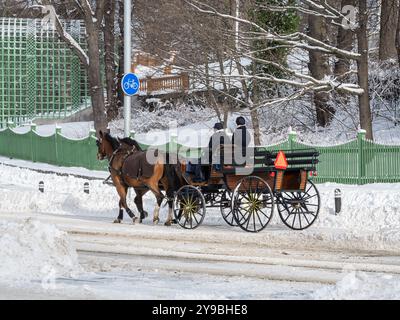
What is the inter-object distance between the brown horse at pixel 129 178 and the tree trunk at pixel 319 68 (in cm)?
1459

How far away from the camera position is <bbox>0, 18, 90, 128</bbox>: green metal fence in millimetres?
52719

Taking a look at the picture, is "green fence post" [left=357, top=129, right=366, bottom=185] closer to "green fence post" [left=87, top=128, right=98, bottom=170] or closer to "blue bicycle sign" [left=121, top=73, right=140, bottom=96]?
"blue bicycle sign" [left=121, top=73, right=140, bottom=96]

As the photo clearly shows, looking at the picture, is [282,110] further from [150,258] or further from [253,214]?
[150,258]

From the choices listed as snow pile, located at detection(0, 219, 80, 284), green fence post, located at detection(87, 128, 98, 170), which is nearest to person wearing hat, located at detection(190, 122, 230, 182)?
snow pile, located at detection(0, 219, 80, 284)

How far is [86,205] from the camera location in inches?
1053

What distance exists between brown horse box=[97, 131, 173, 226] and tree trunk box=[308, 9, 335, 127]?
1459cm

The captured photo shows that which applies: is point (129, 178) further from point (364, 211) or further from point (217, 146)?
point (364, 211)

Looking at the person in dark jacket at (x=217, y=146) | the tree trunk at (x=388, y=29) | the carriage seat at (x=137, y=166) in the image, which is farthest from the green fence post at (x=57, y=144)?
the person in dark jacket at (x=217, y=146)

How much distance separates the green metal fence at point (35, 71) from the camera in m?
52.7

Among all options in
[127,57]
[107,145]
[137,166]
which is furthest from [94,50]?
[137,166]

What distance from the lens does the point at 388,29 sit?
34.1m

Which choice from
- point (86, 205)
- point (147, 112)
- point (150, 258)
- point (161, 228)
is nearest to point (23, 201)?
point (86, 205)

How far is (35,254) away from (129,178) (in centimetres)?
1006
